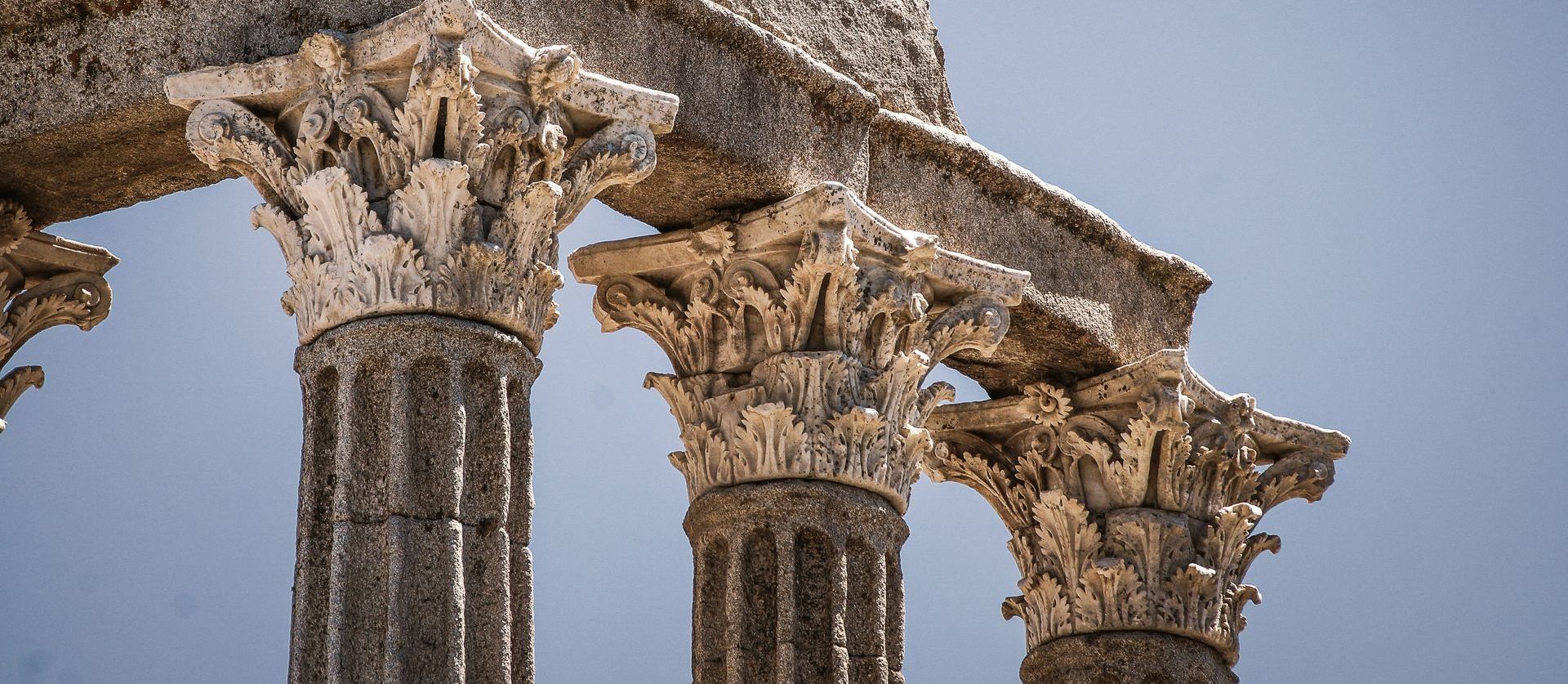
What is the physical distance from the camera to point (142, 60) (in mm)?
13516

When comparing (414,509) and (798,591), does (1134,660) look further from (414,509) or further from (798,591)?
(414,509)

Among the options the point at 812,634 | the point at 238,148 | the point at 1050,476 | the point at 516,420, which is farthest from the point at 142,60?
the point at 1050,476

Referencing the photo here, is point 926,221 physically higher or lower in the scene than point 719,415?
higher

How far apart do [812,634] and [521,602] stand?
2483 millimetres

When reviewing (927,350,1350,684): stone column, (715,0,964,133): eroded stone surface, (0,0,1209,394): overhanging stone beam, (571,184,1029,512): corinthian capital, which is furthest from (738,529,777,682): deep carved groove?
(927,350,1350,684): stone column

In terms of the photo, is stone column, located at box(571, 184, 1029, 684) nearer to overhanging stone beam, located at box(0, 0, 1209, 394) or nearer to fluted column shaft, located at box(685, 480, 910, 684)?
fluted column shaft, located at box(685, 480, 910, 684)

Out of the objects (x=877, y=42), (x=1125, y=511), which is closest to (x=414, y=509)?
(x=877, y=42)

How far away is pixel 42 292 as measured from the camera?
53.5ft

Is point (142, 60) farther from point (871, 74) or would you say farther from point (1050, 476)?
point (1050, 476)

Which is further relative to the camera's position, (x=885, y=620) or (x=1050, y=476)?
(x=1050, y=476)

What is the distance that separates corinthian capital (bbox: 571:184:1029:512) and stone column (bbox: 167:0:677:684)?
1.97 meters

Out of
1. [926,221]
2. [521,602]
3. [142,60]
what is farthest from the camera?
[926,221]

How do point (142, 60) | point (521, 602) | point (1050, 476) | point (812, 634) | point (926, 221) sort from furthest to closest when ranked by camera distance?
point (1050, 476), point (926, 221), point (812, 634), point (142, 60), point (521, 602)

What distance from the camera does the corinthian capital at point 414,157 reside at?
12.5 m
